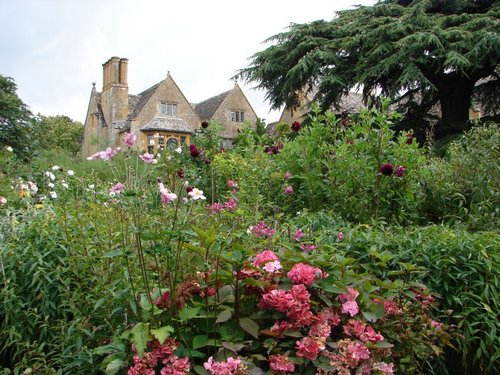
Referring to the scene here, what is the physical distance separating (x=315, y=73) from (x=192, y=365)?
41.6 feet

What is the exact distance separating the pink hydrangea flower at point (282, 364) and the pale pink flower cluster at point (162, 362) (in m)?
0.31

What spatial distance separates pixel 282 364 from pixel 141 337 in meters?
0.51

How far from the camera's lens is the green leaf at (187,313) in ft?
5.87

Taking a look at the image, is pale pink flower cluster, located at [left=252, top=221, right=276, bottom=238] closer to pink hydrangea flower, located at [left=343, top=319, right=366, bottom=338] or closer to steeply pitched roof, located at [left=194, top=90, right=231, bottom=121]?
pink hydrangea flower, located at [left=343, top=319, right=366, bottom=338]

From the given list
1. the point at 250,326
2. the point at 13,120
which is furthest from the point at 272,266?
the point at 13,120

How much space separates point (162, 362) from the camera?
1.79 m

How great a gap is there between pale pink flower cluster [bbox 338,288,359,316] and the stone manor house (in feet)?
95.1

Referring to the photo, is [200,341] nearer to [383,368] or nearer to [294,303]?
[294,303]

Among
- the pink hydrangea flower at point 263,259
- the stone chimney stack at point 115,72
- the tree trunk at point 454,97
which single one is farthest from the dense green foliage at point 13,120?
the pink hydrangea flower at point 263,259

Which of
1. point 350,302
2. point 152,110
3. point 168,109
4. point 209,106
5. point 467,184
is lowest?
point 350,302

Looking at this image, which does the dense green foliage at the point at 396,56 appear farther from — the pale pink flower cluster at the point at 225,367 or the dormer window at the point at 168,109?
the dormer window at the point at 168,109

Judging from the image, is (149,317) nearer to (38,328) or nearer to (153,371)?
(153,371)

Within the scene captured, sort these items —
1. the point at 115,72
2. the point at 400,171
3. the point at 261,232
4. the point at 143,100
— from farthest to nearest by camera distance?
the point at 143,100 → the point at 115,72 → the point at 400,171 → the point at 261,232

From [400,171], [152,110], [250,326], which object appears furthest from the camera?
[152,110]
